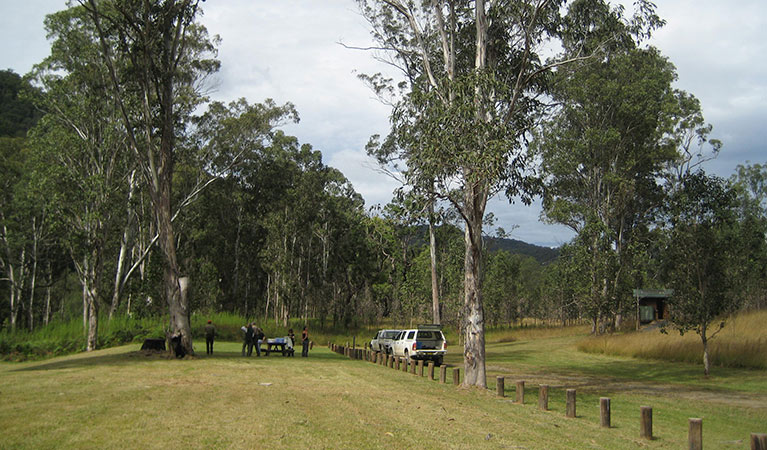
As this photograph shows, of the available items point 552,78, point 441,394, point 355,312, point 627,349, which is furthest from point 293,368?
point 355,312

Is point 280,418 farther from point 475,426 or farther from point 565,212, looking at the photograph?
point 565,212

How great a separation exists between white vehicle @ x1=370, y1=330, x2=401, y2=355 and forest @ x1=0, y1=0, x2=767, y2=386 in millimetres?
4901

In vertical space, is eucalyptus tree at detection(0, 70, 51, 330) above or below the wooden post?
above

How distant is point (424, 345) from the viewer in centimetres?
2545

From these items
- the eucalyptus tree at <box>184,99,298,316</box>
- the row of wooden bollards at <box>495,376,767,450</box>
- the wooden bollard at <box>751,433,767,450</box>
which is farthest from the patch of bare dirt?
the eucalyptus tree at <box>184,99,298,316</box>

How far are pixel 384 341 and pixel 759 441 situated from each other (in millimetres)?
22685

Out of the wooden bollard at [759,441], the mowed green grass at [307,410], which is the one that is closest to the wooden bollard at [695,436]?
the mowed green grass at [307,410]

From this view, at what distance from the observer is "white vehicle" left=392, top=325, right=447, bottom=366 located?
25281mm

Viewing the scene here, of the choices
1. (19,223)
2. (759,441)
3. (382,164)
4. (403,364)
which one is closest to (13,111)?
(19,223)

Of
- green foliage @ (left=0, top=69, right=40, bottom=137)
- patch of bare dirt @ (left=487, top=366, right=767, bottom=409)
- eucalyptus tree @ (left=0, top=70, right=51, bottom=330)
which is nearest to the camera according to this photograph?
patch of bare dirt @ (left=487, top=366, right=767, bottom=409)

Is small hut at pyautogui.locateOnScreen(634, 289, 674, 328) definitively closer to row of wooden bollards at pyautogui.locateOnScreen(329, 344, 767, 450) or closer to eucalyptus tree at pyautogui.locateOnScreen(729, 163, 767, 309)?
eucalyptus tree at pyautogui.locateOnScreen(729, 163, 767, 309)

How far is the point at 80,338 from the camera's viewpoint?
27.3 meters

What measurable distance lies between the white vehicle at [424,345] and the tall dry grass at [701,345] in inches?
483

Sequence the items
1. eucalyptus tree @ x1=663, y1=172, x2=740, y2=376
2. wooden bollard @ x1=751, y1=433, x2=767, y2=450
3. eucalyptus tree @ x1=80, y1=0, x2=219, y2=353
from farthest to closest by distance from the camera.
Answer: eucalyptus tree @ x1=663, y1=172, x2=740, y2=376 < eucalyptus tree @ x1=80, y1=0, x2=219, y2=353 < wooden bollard @ x1=751, y1=433, x2=767, y2=450
